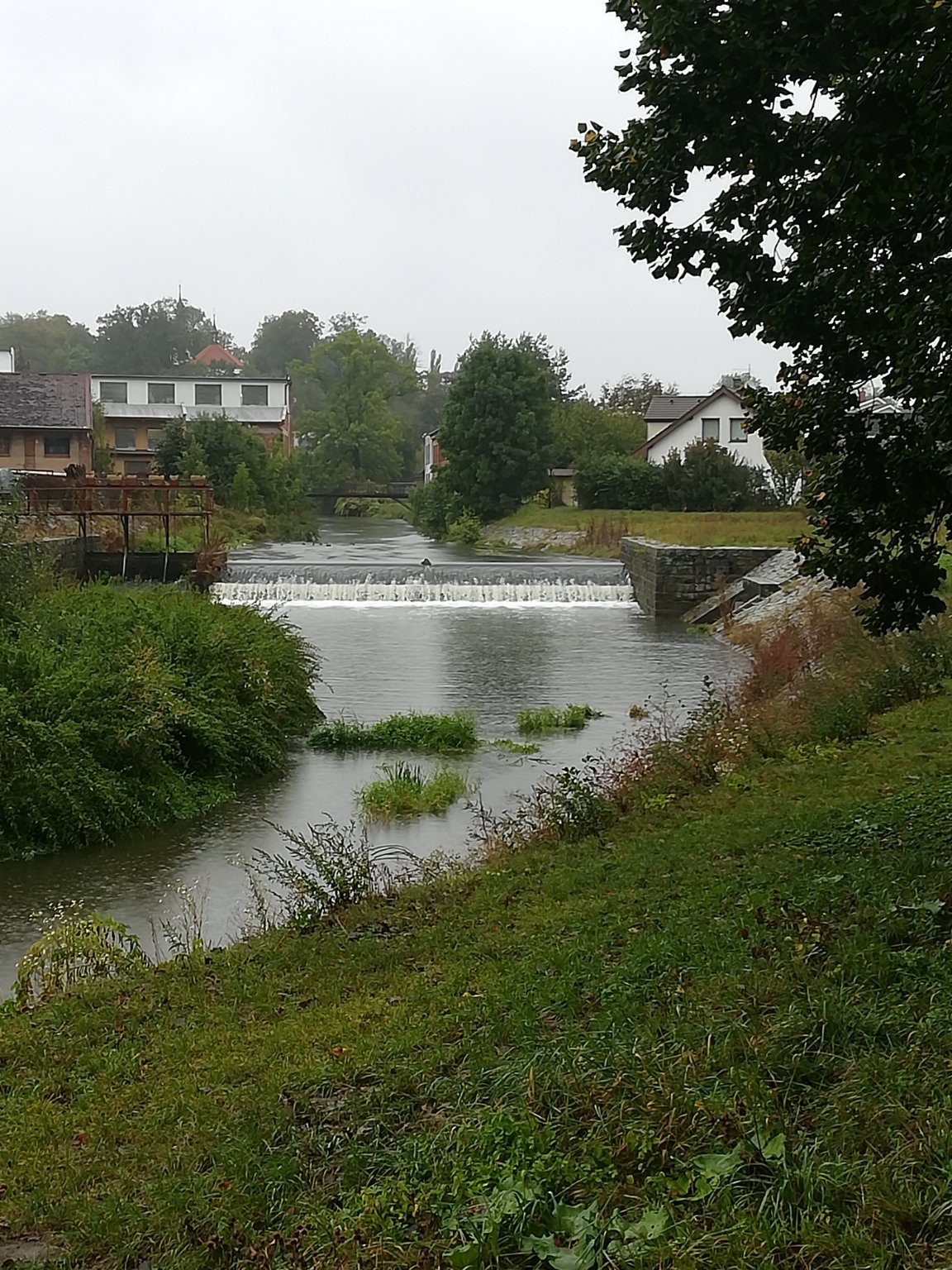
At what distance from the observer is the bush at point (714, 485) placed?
4638cm

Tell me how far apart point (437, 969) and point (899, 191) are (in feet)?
12.2

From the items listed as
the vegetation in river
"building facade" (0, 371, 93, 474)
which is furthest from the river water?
"building facade" (0, 371, 93, 474)

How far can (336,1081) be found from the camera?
4.50 meters

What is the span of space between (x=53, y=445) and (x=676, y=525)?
94.9 feet

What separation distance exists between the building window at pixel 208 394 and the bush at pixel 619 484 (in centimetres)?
2905

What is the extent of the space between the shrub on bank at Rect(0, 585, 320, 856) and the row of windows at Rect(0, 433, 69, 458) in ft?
140

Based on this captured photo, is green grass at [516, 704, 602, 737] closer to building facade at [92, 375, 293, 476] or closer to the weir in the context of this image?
the weir

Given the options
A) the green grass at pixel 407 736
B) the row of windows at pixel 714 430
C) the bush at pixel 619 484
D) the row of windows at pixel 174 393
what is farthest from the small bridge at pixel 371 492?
the green grass at pixel 407 736

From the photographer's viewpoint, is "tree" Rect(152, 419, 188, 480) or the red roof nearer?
"tree" Rect(152, 419, 188, 480)

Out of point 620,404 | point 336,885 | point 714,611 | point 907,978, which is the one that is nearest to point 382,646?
point 714,611

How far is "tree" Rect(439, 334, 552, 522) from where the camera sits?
173 ft

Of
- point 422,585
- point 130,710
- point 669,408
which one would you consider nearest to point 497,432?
point 669,408

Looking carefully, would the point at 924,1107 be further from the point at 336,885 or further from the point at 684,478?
the point at 684,478

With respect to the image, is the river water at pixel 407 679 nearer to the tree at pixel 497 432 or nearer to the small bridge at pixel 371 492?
the tree at pixel 497 432
